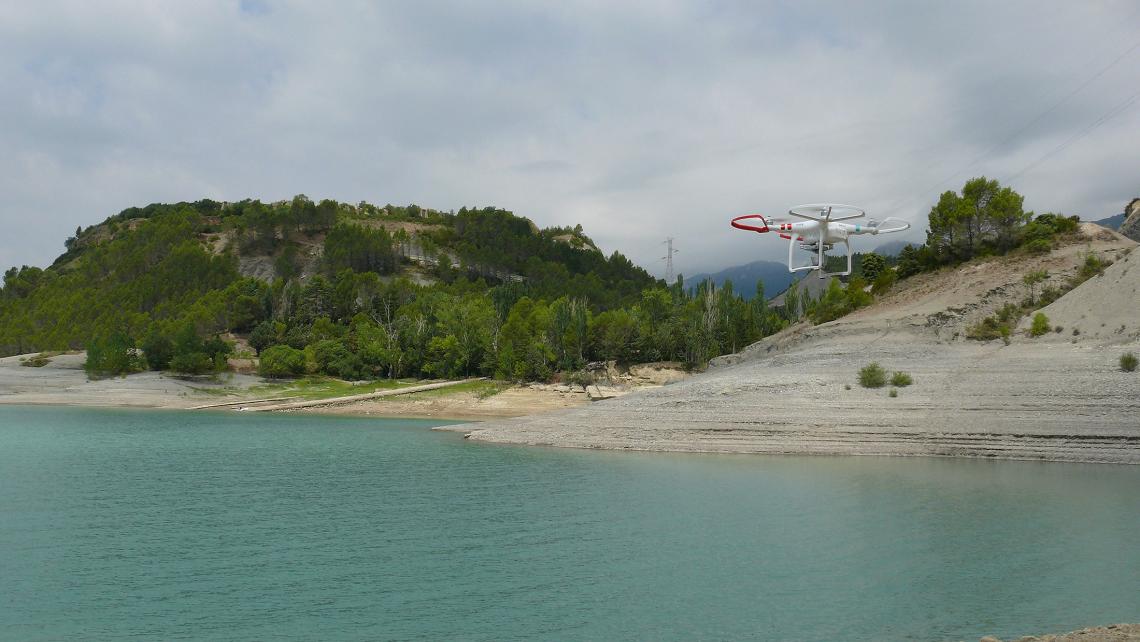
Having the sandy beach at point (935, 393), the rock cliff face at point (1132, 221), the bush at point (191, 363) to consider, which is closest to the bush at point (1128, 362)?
the sandy beach at point (935, 393)

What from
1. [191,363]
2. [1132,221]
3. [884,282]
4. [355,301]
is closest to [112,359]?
[191,363]

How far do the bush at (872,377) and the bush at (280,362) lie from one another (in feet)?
247

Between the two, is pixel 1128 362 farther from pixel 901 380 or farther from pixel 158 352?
pixel 158 352

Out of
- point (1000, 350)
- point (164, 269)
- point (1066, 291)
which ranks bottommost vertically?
point (1000, 350)

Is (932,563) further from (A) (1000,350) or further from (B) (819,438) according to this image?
(A) (1000,350)

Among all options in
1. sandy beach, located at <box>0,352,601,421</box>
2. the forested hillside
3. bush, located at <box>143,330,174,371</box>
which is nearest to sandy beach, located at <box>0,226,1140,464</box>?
sandy beach, located at <box>0,352,601,421</box>

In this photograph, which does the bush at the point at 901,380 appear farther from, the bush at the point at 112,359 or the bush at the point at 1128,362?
the bush at the point at 112,359

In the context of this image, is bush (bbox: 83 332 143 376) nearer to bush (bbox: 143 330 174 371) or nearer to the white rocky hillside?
bush (bbox: 143 330 174 371)

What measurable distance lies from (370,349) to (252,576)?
88.0 meters

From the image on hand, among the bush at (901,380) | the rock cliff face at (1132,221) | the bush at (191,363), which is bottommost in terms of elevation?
the bush at (901,380)

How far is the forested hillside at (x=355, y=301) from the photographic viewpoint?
Answer: 101m

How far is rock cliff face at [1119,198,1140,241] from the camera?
8225 cm

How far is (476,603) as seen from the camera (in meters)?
18.8

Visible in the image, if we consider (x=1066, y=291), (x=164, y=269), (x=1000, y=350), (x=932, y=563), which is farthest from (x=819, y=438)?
(x=164, y=269)
